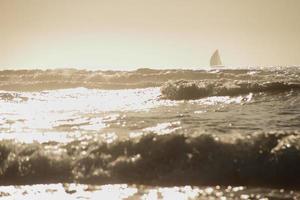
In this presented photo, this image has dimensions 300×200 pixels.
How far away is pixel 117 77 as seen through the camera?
43.3 m

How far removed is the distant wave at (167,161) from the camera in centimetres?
784

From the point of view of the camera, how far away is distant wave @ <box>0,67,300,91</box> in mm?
39391

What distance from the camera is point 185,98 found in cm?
2391

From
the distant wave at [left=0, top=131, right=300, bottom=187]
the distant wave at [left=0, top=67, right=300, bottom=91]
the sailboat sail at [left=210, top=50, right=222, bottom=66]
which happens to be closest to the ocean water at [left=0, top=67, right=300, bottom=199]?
the distant wave at [left=0, top=131, right=300, bottom=187]

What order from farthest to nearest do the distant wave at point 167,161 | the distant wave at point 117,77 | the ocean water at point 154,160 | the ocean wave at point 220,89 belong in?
the distant wave at point 117,77, the ocean wave at point 220,89, the distant wave at point 167,161, the ocean water at point 154,160

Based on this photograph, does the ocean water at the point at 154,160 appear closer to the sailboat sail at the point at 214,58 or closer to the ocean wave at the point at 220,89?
the ocean wave at the point at 220,89

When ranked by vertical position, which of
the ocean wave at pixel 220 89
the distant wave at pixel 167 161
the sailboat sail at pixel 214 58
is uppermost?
the sailboat sail at pixel 214 58

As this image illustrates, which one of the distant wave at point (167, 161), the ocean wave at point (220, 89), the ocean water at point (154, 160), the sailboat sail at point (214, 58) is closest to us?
the ocean water at point (154, 160)

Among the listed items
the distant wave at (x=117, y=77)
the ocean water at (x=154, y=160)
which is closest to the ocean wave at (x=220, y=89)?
the distant wave at (x=117, y=77)

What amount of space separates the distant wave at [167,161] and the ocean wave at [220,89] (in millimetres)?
14929

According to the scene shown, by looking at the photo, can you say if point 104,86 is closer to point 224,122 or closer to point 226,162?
point 224,122

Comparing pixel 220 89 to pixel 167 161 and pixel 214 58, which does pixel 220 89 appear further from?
pixel 214 58

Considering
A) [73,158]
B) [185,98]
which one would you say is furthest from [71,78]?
[73,158]

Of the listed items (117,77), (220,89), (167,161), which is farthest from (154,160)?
(117,77)
